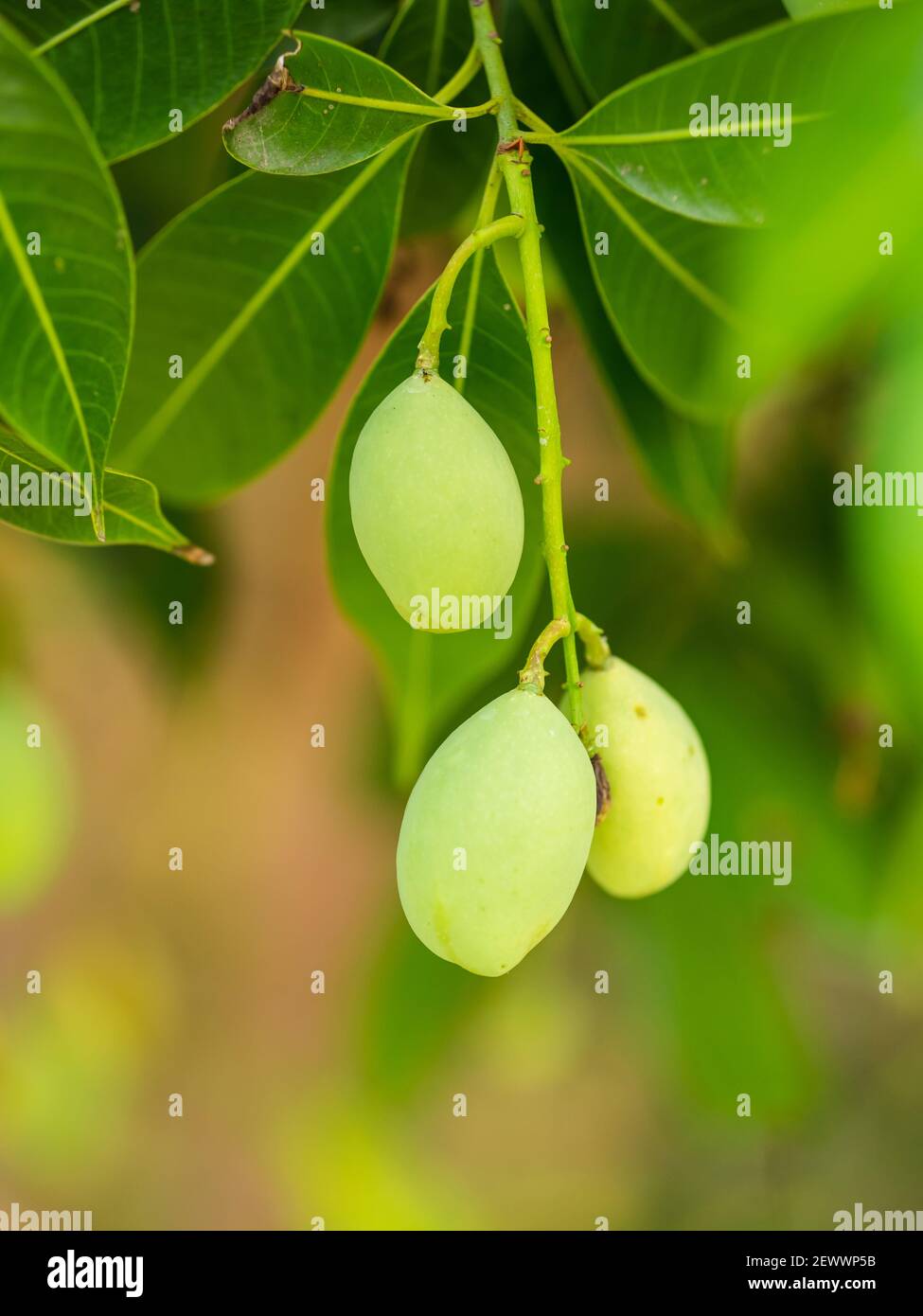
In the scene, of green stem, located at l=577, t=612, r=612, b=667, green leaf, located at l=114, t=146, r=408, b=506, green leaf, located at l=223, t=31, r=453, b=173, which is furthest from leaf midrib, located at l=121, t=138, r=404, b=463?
green stem, located at l=577, t=612, r=612, b=667

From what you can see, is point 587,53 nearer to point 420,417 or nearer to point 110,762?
point 420,417

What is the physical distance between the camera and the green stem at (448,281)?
36cm

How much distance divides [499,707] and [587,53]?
309 mm

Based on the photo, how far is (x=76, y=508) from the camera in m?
0.43

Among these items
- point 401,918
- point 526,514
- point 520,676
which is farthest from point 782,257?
point 401,918

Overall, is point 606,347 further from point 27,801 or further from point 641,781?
point 27,801

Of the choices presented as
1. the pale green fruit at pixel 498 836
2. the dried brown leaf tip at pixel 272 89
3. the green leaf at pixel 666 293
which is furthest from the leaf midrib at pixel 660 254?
the pale green fruit at pixel 498 836

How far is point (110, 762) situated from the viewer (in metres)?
Answer: 0.78

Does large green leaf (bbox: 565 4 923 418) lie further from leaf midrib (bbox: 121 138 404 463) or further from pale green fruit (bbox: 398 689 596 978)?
pale green fruit (bbox: 398 689 596 978)

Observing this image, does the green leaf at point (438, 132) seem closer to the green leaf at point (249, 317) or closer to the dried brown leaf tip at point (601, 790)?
the green leaf at point (249, 317)

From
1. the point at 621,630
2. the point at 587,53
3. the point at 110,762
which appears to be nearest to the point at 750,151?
the point at 587,53

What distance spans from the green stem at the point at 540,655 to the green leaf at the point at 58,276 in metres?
0.13

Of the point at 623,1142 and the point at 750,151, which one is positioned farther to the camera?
the point at 623,1142
